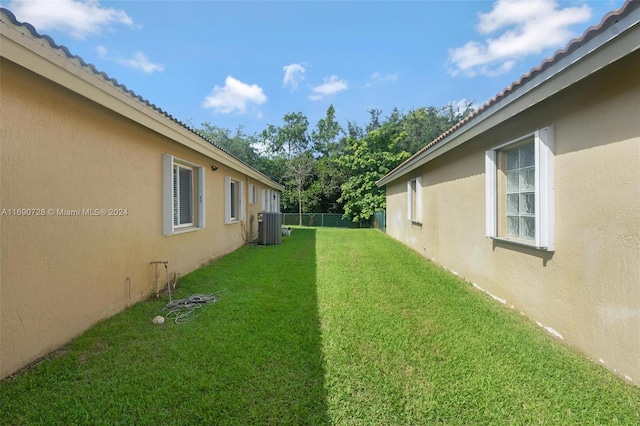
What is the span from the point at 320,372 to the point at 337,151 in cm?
3153

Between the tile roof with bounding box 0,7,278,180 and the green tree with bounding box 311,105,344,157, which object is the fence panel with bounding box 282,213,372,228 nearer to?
the green tree with bounding box 311,105,344,157

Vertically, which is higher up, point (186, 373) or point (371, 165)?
point (371, 165)

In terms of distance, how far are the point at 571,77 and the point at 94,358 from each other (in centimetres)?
543

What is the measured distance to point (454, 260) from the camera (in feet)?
21.2

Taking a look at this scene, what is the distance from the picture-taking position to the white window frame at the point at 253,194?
40.8 ft

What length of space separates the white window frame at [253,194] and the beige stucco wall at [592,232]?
386 inches

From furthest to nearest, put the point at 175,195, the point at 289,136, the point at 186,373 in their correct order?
the point at 289,136 < the point at 175,195 < the point at 186,373

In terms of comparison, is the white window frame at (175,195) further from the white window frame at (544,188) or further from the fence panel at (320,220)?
the fence panel at (320,220)

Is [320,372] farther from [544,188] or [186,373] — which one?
[544,188]

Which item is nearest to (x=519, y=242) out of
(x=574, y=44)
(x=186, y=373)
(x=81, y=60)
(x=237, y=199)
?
(x=574, y=44)

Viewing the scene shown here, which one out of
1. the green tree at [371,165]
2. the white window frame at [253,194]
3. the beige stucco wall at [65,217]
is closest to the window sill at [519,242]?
the beige stucco wall at [65,217]

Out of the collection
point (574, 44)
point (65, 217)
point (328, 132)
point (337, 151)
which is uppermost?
point (328, 132)

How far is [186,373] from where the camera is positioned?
8.41ft

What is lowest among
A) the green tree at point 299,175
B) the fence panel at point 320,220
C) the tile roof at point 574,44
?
the fence panel at point 320,220
